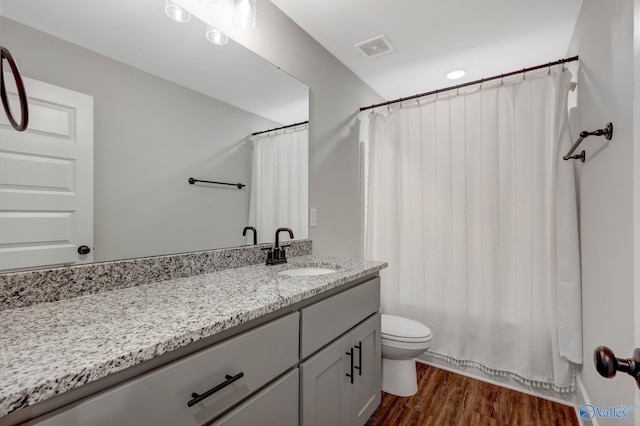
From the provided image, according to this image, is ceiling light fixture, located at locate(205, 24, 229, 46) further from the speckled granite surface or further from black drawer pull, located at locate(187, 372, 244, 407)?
black drawer pull, located at locate(187, 372, 244, 407)

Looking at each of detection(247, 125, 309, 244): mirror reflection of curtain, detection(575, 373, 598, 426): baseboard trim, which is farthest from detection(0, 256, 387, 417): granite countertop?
detection(575, 373, 598, 426): baseboard trim

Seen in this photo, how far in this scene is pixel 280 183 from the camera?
5.94 feet

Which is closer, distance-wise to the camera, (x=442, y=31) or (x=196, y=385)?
(x=196, y=385)

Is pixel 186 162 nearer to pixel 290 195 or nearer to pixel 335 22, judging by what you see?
pixel 290 195

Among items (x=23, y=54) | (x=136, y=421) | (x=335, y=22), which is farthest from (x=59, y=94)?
(x=335, y=22)

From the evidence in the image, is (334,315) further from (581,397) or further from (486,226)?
(581,397)

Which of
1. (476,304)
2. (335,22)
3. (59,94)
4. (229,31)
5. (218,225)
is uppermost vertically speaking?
(335,22)

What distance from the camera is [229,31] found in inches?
58.6

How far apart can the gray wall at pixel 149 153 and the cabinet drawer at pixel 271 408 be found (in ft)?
2.30

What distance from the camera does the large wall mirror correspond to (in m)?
0.89

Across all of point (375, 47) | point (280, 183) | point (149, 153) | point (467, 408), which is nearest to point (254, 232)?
point (280, 183)

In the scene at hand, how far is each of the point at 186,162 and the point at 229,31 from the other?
0.73m

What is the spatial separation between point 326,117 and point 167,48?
1.13 metres

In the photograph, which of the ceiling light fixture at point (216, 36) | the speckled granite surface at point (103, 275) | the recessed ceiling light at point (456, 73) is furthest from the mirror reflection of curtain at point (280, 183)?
the recessed ceiling light at point (456, 73)
